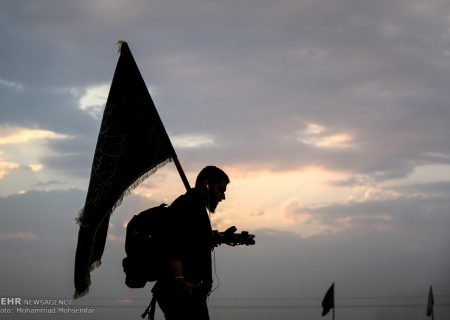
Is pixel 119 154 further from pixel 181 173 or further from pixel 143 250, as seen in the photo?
pixel 143 250

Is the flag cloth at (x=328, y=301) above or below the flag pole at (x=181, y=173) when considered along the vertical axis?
below

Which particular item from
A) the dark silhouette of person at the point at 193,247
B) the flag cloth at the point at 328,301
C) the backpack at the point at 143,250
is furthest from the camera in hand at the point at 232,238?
the flag cloth at the point at 328,301

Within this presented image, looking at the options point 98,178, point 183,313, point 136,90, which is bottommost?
point 183,313

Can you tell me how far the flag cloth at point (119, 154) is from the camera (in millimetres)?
5926

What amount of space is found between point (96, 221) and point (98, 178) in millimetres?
423

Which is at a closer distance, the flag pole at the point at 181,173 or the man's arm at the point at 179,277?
the man's arm at the point at 179,277

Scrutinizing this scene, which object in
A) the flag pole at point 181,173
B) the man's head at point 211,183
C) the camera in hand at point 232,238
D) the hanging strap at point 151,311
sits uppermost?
the flag pole at point 181,173

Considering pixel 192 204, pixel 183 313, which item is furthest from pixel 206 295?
pixel 192 204

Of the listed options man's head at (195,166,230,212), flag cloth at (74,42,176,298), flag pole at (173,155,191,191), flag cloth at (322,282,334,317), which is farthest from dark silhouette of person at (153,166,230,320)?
flag cloth at (322,282,334,317)

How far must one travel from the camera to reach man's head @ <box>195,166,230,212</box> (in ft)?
17.7

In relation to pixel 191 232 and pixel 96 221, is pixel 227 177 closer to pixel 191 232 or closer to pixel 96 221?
pixel 191 232

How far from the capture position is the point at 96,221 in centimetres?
590

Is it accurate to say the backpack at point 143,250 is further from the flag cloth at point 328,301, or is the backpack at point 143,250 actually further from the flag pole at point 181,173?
the flag cloth at point 328,301

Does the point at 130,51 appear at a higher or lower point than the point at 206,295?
higher
